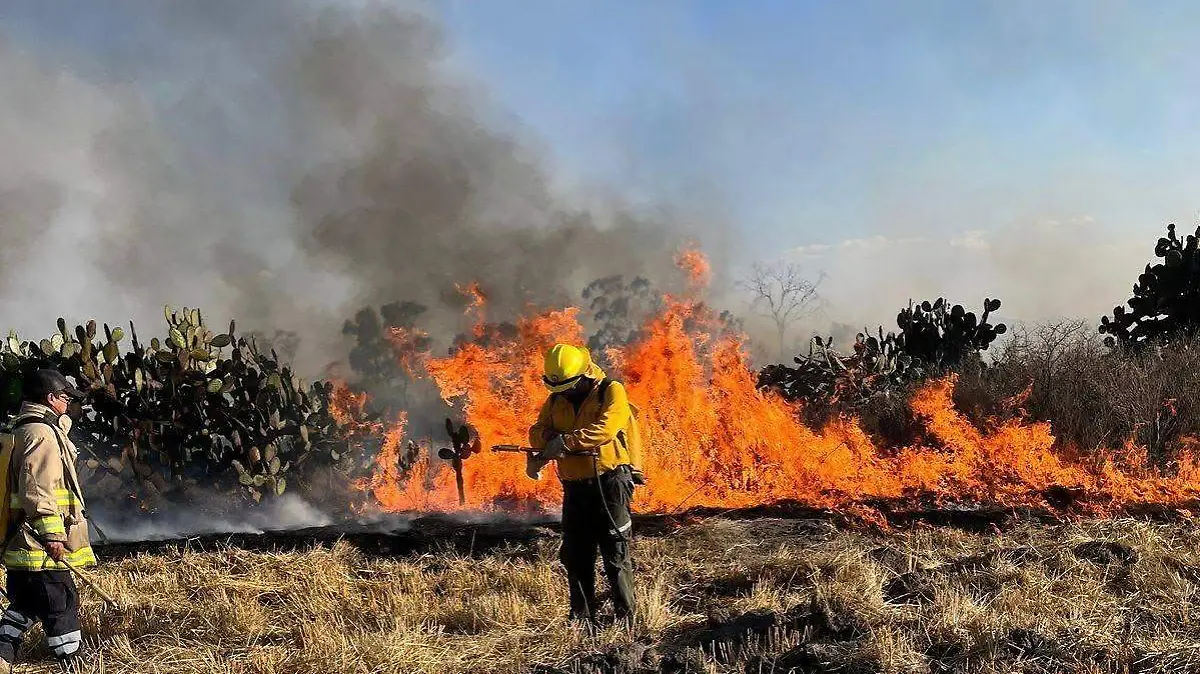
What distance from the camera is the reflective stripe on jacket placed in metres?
5.11

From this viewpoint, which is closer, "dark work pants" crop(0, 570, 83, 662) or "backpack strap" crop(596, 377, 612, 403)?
"dark work pants" crop(0, 570, 83, 662)

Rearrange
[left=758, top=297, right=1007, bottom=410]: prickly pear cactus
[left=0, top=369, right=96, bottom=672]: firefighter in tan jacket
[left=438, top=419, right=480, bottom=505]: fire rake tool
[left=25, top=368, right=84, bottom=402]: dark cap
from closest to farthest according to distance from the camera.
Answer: [left=0, top=369, right=96, bottom=672]: firefighter in tan jacket → [left=25, top=368, right=84, bottom=402]: dark cap → [left=438, top=419, right=480, bottom=505]: fire rake tool → [left=758, top=297, right=1007, bottom=410]: prickly pear cactus

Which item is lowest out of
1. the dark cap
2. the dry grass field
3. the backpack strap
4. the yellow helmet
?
the dry grass field

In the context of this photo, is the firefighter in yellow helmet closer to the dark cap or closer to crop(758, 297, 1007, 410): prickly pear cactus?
the dark cap

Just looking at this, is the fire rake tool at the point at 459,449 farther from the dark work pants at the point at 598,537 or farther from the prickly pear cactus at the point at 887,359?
the prickly pear cactus at the point at 887,359

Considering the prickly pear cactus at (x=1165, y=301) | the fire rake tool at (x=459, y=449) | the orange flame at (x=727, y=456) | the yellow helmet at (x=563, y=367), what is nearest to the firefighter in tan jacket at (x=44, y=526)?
the yellow helmet at (x=563, y=367)

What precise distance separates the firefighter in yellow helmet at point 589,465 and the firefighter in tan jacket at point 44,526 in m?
2.71

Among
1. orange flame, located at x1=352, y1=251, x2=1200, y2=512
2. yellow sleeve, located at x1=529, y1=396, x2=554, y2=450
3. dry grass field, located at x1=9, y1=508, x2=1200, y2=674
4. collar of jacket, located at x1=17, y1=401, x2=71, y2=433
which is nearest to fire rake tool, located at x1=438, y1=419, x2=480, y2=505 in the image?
orange flame, located at x1=352, y1=251, x2=1200, y2=512

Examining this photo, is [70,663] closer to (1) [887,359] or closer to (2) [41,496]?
(2) [41,496]

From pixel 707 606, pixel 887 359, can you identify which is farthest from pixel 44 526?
pixel 887 359

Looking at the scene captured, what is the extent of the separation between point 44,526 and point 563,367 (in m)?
3.06

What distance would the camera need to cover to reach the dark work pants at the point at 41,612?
4.99m

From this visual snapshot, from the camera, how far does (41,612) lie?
500 cm

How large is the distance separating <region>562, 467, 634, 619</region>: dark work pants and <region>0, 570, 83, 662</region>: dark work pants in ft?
9.71
